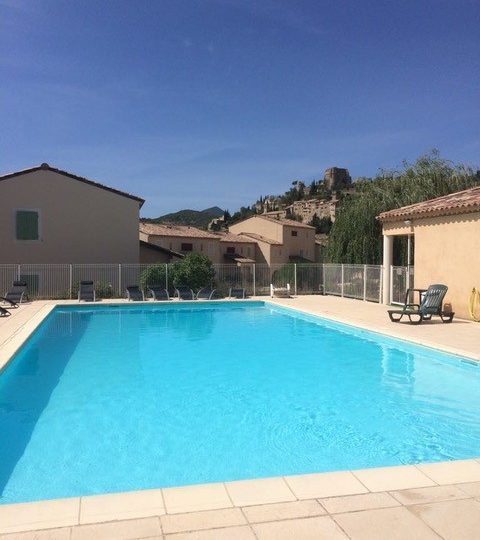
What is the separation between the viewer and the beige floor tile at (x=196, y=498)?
12.0 feet

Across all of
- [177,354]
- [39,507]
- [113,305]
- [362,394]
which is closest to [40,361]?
[177,354]

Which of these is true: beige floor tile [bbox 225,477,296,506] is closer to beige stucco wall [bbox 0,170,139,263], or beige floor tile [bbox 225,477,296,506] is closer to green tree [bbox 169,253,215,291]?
green tree [bbox 169,253,215,291]

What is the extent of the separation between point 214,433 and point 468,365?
5.54 meters

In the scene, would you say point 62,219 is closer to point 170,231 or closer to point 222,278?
point 222,278

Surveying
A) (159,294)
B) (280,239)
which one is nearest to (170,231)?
(280,239)

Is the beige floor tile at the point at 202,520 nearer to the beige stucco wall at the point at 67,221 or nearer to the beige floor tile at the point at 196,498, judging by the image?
the beige floor tile at the point at 196,498

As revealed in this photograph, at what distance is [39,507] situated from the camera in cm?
373

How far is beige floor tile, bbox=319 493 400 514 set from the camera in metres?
3.62

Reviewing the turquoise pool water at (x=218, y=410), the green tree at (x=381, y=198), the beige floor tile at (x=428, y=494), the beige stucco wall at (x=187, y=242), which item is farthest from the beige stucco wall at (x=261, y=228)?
the beige floor tile at (x=428, y=494)

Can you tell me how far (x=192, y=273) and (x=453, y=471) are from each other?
2051 cm

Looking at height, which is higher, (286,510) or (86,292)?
(86,292)

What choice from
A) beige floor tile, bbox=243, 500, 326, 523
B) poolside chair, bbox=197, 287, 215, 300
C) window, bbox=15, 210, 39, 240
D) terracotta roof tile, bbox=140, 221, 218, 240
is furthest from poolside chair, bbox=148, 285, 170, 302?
beige floor tile, bbox=243, 500, 326, 523

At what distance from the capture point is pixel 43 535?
3.29 m

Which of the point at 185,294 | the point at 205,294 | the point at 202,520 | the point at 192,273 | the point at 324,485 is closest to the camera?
the point at 202,520
